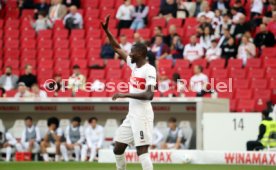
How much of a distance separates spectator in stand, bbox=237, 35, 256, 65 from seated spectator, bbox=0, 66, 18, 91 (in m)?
6.81

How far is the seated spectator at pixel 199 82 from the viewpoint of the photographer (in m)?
22.3

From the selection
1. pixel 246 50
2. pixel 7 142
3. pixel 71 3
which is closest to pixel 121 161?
pixel 7 142

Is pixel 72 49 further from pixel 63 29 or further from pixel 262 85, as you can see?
pixel 262 85

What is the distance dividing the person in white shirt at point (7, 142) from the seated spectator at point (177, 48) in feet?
18.0

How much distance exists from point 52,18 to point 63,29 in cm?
85

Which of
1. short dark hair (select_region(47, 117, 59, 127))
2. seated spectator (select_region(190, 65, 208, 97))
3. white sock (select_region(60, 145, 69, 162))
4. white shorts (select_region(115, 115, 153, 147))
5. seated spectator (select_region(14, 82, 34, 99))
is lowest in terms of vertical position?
white sock (select_region(60, 145, 69, 162))

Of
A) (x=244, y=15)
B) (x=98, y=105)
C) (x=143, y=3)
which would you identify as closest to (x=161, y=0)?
(x=143, y=3)

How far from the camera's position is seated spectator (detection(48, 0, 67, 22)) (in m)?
27.7

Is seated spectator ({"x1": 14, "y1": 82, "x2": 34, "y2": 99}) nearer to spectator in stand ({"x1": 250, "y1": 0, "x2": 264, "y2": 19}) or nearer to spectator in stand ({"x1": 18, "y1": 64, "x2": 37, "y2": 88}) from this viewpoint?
spectator in stand ({"x1": 18, "y1": 64, "x2": 37, "y2": 88})

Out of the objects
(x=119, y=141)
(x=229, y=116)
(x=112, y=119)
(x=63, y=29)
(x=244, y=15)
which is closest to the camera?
(x=119, y=141)

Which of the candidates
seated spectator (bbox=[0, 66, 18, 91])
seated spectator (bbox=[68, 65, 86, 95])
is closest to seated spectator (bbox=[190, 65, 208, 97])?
seated spectator (bbox=[68, 65, 86, 95])

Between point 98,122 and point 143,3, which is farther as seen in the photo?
point 143,3

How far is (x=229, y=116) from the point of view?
802 inches

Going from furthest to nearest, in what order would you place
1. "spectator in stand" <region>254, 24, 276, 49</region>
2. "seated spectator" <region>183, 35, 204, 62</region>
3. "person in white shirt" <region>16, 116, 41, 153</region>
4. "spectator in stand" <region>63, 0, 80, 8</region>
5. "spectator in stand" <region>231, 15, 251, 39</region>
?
"spectator in stand" <region>63, 0, 80, 8</region> → "spectator in stand" <region>231, 15, 251, 39</region> → "seated spectator" <region>183, 35, 204, 62</region> → "spectator in stand" <region>254, 24, 276, 49</region> → "person in white shirt" <region>16, 116, 41, 153</region>
